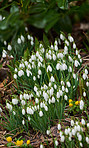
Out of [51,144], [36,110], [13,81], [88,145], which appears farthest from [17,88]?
[88,145]

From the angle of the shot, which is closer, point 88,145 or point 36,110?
point 88,145

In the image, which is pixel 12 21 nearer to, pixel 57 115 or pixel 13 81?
pixel 13 81

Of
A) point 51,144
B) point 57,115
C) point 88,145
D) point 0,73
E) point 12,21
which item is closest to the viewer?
point 88,145

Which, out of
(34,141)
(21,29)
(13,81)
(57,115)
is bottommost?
(34,141)

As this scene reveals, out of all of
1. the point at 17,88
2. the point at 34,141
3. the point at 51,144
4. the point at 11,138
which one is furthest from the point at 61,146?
the point at 17,88

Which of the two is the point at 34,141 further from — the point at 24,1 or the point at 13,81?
the point at 24,1

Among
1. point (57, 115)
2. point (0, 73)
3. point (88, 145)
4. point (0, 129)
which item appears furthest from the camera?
point (0, 73)

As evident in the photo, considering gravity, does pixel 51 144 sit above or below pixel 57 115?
below

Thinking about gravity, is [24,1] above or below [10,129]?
above

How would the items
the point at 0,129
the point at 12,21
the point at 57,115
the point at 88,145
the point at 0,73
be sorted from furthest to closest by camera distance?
1. the point at 0,73
2. the point at 12,21
3. the point at 0,129
4. the point at 57,115
5. the point at 88,145

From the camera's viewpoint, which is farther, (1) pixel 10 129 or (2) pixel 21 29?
(2) pixel 21 29
